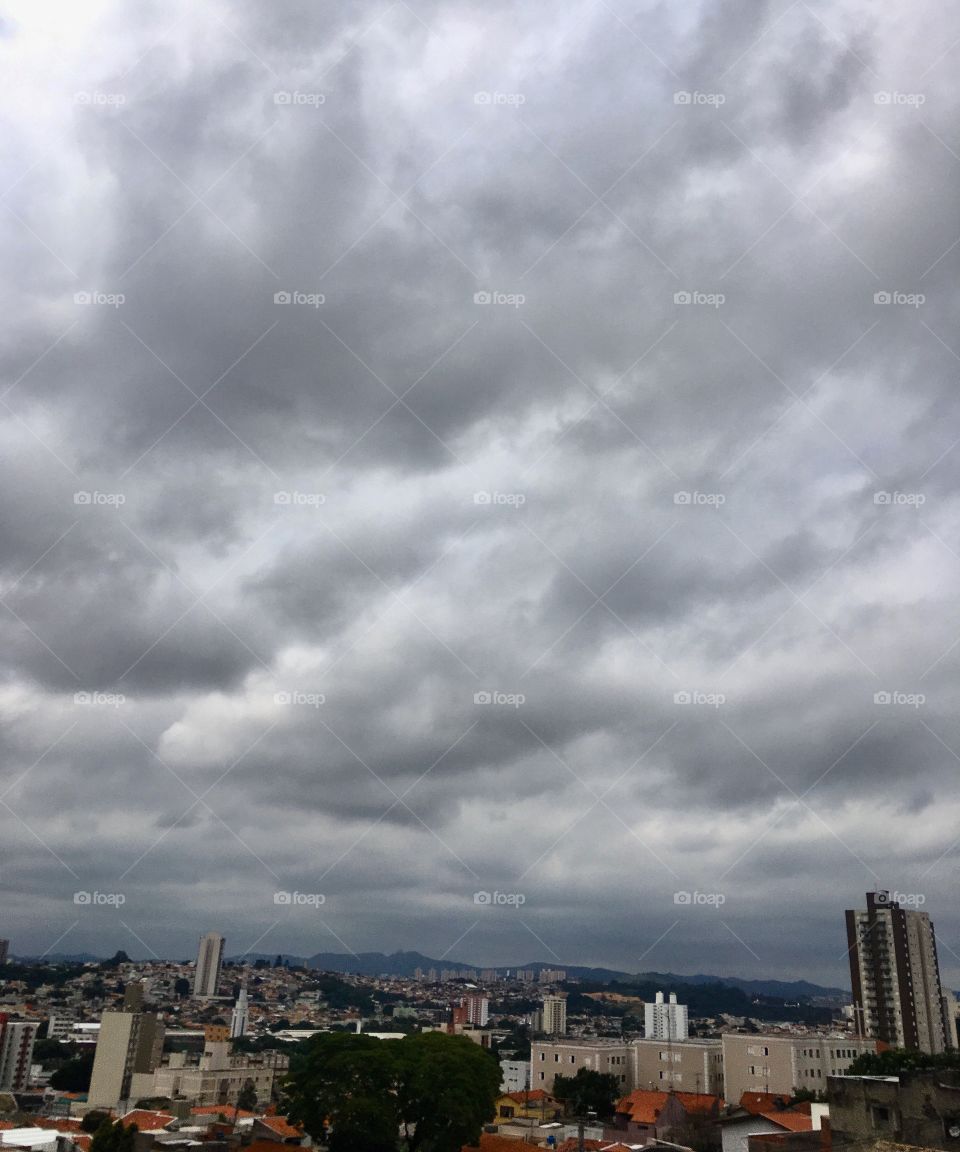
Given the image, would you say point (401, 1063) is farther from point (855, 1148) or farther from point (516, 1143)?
point (855, 1148)

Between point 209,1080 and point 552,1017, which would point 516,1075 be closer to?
point 209,1080

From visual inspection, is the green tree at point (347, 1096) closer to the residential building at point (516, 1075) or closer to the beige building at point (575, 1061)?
the beige building at point (575, 1061)

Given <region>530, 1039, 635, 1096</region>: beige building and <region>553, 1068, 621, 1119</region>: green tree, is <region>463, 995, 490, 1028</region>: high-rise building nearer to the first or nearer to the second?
<region>530, 1039, 635, 1096</region>: beige building

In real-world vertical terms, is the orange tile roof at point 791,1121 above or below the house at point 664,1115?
above

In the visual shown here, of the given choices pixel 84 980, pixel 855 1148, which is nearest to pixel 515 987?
pixel 84 980

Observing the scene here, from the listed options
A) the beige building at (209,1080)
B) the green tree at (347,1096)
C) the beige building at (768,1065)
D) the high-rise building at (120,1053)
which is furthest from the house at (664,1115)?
the high-rise building at (120,1053)
